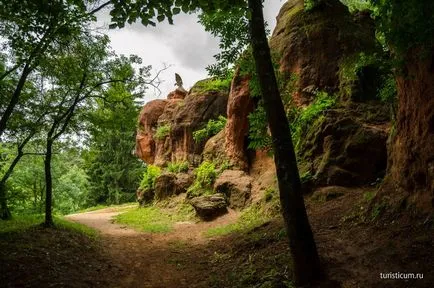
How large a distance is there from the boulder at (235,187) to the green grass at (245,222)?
1.25 m

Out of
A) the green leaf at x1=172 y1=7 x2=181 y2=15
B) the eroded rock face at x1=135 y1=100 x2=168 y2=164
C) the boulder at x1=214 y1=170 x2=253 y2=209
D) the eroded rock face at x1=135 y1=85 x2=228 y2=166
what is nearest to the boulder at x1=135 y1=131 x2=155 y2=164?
the eroded rock face at x1=135 y1=100 x2=168 y2=164

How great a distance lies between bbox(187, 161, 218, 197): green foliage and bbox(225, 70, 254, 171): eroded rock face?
4.13 ft

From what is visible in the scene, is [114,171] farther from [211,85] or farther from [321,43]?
[321,43]

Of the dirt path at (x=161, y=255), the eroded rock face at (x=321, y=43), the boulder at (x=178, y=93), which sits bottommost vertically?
the dirt path at (x=161, y=255)

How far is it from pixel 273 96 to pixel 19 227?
33.5ft

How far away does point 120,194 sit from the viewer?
35.5m

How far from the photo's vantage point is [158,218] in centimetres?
1752

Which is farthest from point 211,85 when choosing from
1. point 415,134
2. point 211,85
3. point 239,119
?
point 415,134

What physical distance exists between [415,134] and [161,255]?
24.9 ft

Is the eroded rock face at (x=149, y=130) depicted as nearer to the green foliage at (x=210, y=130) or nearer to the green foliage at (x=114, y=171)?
the green foliage at (x=114, y=171)

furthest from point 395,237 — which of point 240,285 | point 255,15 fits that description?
point 255,15

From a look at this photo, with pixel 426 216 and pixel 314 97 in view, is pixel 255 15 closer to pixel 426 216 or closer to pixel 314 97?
pixel 426 216

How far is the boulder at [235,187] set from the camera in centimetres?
1493

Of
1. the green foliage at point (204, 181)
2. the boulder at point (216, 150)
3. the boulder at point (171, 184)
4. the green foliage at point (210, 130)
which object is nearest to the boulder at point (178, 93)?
the green foliage at point (210, 130)
